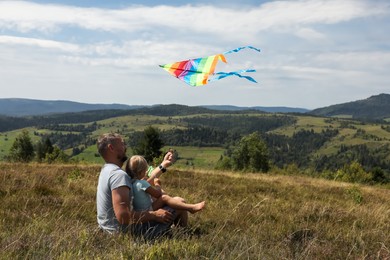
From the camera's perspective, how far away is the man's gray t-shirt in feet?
16.5

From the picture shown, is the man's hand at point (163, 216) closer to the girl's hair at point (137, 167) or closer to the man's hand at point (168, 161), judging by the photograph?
the girl's hair at point (137, 167)

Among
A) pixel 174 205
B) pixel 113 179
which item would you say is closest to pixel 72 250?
pixel 113 179

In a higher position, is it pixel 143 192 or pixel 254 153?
pixel 143 192

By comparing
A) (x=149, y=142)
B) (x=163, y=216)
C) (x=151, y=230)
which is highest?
(x=163, y=216)

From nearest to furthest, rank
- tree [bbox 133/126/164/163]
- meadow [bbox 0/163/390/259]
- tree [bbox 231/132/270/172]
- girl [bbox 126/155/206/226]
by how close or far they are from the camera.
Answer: meadow [bbox 0/163/390/259] → girl [bbox 126/155/206/226] → tree [bbox 133/126/164/163] → tree [bbox 231/132/270/172]

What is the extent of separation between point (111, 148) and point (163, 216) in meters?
1.24

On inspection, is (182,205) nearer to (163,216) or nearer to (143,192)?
(163,216)

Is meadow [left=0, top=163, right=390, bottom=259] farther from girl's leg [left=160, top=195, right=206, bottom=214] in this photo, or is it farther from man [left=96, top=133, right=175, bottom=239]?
girl's leg [left=160, top=195, right=206, bottom=214]

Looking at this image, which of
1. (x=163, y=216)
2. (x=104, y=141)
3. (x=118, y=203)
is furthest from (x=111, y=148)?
(x=163, y=216)

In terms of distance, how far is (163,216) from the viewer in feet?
18.1

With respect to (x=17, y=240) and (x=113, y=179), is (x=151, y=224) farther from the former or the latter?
(x=17, y=240)

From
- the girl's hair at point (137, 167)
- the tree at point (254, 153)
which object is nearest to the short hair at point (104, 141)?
the girl's hair at point (137, 167)

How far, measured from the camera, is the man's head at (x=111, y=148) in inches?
208

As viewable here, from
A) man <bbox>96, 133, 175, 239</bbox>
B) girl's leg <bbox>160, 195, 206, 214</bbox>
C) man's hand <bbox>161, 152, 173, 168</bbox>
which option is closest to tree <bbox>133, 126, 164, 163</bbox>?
man's hand <bbox>161, 152, 173, 168</bbox>
